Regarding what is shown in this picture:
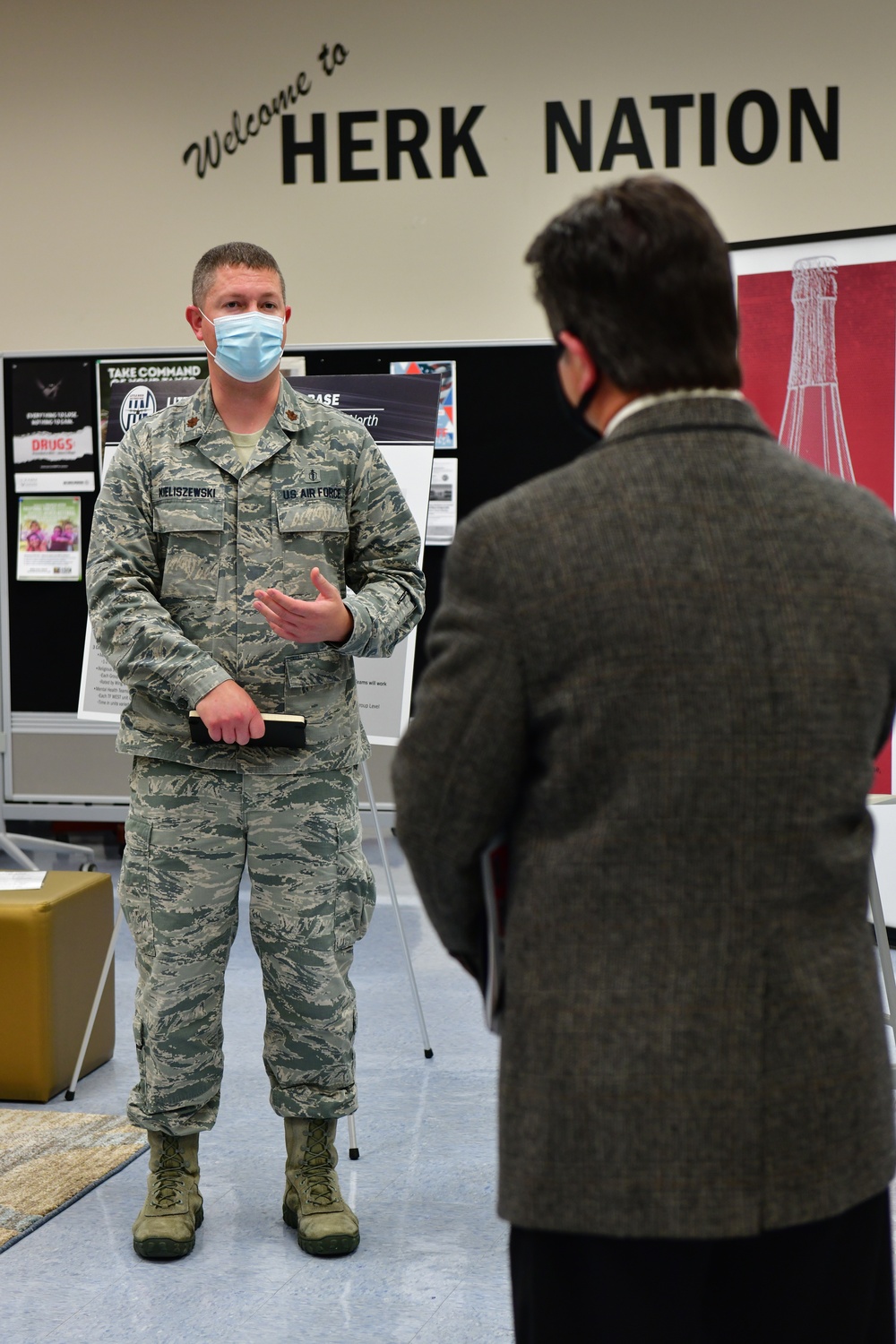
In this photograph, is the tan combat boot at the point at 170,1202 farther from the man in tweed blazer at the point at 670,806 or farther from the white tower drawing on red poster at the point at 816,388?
the white tower drawing on red poster at the point at 816,388

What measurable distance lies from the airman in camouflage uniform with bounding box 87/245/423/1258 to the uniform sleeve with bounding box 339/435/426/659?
0.04 ft

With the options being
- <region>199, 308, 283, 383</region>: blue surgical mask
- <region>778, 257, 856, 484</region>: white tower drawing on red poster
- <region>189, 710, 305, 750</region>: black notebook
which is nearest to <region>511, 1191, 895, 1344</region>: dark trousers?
<region>189, 710, 305, 750</region>: black notebook

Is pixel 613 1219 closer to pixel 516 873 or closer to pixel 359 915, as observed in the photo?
pixel 516 873

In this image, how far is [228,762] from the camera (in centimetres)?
215

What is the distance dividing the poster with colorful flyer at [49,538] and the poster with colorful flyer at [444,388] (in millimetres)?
1407

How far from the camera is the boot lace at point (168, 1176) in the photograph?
2.23 metres

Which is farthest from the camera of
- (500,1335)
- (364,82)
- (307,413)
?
(364,82)

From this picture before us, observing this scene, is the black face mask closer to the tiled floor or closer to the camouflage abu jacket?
the camouflage abu jacket

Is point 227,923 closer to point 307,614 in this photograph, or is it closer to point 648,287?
point 307,614

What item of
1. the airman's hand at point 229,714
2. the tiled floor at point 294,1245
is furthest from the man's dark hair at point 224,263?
the tiled floor at point 294,1245

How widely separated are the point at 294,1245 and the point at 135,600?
1135 mm

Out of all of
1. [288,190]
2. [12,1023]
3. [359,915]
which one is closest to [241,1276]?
[359,915]

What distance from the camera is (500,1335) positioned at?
195 cm

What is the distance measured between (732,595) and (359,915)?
57.8 inches
